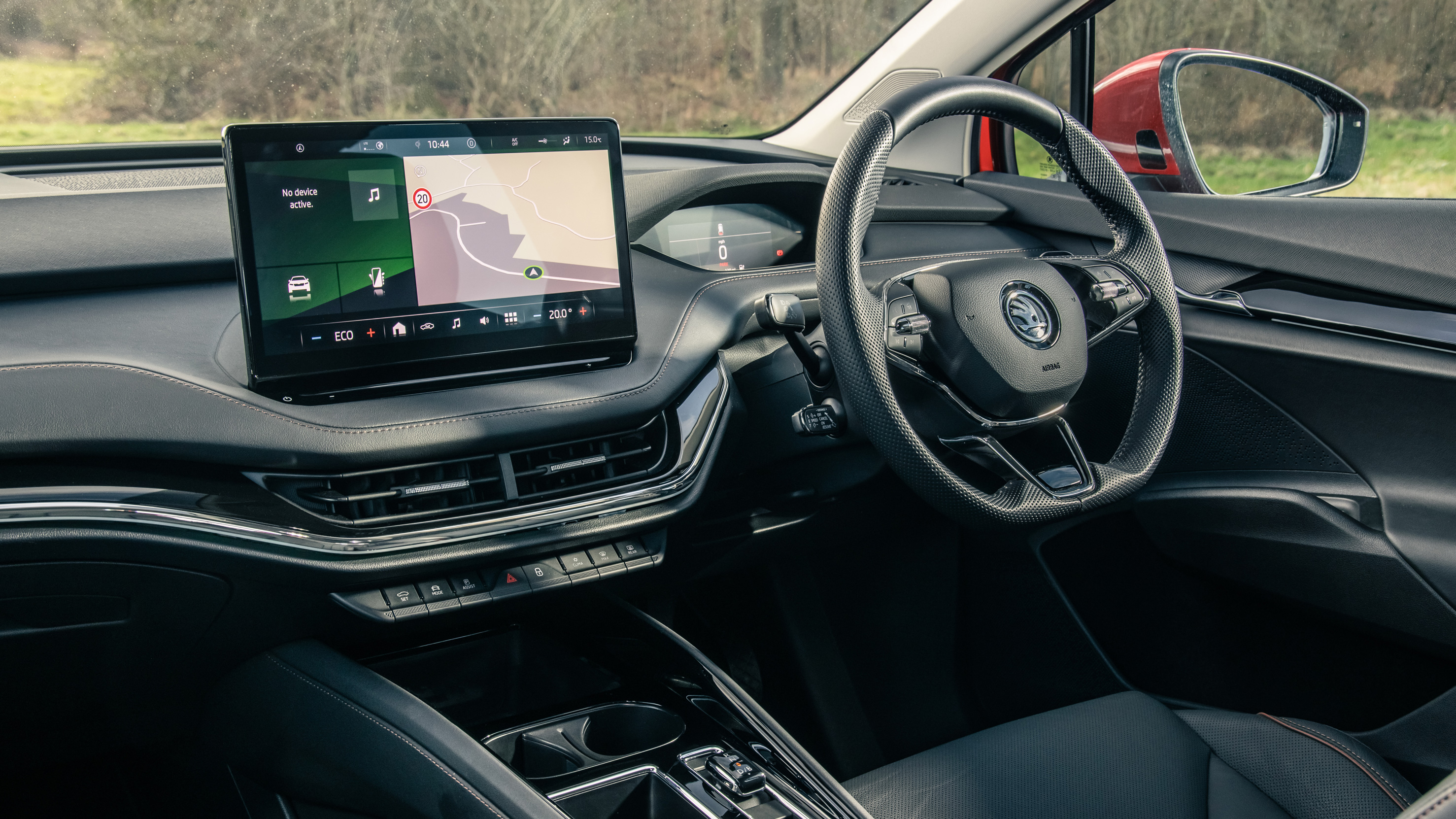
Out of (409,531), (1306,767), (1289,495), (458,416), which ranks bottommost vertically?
(1306,767)

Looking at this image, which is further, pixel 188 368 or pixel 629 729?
pixel 629 729

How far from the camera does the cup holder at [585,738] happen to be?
1.32 metres

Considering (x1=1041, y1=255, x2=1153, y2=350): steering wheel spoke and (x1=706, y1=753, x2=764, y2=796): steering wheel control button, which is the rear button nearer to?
(x1=706, y1=753, x2=764, y2=796): steering wheel control button

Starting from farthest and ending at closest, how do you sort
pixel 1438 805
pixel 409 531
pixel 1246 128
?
pixel 1246 128
pixel 409 531
pixel 1438 805

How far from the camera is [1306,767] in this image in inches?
53.9

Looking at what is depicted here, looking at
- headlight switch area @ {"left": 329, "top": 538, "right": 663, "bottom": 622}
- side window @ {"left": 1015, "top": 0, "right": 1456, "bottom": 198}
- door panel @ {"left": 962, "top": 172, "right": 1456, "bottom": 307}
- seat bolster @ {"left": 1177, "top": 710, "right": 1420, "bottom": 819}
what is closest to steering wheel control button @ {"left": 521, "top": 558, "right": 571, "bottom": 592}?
headlight switch area @ {"left": 329, "top": 538, "right": 663, "bottom": 622}

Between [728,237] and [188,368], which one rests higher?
[728,237]

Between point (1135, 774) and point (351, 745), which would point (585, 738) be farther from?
point (1135, 774)

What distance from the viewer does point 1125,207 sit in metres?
1.49

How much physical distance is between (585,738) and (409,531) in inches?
14.6

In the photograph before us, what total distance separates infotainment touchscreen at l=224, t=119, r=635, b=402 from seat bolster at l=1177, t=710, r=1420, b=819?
1.03 m

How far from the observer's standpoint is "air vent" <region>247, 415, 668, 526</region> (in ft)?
4.08

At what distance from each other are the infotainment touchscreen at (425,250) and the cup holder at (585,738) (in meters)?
0.49

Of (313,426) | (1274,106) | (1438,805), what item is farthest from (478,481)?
(1274,106)
